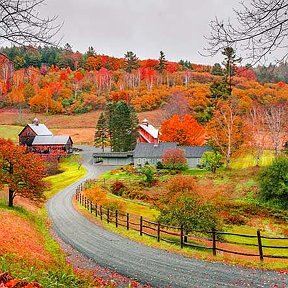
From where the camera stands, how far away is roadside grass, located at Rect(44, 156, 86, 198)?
48503mm

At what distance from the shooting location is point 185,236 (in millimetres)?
18000

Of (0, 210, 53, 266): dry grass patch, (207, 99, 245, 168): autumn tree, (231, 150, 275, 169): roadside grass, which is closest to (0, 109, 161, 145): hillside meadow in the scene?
(231, 150, 275, 169): roadside grass

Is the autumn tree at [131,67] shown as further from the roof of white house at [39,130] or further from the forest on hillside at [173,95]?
the roof of white house at [39,130]

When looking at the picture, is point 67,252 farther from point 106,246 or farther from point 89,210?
point 89,210

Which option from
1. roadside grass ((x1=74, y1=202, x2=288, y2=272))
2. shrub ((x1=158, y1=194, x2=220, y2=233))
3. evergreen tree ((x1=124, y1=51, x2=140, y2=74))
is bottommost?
roadside grass ((x1=74, y1=202, x2=288, y2=272))

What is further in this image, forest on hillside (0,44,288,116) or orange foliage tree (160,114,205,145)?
forest on hillside (0,44,288,116)

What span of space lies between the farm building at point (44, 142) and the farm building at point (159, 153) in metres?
16.4

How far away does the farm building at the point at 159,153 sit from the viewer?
5916 centimetres

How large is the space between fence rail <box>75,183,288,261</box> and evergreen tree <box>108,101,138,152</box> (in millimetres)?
29201

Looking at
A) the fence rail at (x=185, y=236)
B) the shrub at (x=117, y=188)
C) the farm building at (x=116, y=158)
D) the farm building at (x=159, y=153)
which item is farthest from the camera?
the farm building at (x=116, y=158)

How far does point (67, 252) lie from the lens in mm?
17656

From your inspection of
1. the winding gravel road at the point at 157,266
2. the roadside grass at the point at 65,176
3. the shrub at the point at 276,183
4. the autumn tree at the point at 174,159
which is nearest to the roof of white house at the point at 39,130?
the roadside grass at the point at 65,176

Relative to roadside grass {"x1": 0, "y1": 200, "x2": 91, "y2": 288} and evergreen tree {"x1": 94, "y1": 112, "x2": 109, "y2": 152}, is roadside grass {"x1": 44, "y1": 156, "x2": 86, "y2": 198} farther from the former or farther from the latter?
roadside grass {"x1": 0, "y1": 200, "x2": 91, "y2": 288}

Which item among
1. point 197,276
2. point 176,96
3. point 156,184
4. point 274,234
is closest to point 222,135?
point 156,184
